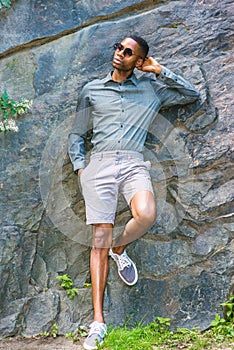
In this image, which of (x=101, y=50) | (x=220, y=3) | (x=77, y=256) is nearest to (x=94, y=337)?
(x=77, y=256)

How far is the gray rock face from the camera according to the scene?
430 cm

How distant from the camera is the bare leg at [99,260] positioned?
4.02 meters

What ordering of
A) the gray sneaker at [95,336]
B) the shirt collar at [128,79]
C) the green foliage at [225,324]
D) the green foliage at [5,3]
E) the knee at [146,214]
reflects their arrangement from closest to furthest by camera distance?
1. the gray sneaker at [95,336]
2. the knee at [146,214]
3. the green foliage at [225,324]
4. the shirt collar at [128,79]
5. the green foliage at [5,3]

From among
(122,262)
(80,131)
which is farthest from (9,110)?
(122,262)

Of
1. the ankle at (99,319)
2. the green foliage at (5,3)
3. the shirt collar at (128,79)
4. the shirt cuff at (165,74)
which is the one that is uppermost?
the green foliage at (5,3)

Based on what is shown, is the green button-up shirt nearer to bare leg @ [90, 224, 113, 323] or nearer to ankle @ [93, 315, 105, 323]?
bare leg @ [90, 224, 113, 323]

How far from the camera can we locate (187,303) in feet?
14.1

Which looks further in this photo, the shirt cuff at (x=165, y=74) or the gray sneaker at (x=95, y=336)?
the shirt cuff at (x=165, y=74)

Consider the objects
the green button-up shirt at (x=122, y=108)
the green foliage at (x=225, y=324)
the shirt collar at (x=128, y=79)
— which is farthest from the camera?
the shirt collar at (x=128, y=79)

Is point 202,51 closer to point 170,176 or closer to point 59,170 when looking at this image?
point 170,176

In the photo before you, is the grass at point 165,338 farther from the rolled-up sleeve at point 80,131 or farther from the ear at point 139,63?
the ear at point 139,63

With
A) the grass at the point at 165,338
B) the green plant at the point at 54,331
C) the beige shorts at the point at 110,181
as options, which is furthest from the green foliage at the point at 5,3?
the grass at the point at 165,338

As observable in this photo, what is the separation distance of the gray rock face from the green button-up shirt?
0.16m

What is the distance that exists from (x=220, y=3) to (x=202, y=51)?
1.59 feet
